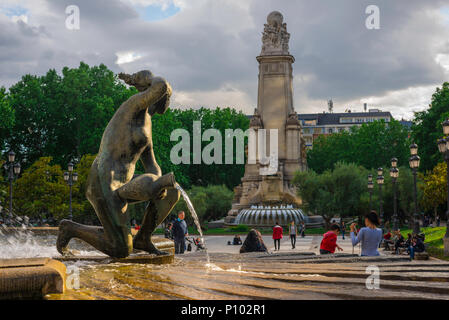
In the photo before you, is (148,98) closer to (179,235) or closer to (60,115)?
(179,235)

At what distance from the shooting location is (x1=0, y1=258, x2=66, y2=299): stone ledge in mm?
→ 3953

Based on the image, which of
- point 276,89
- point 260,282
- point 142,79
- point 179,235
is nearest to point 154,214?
point 142,79

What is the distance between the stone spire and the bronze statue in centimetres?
3717

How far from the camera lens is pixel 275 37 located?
43500 mm

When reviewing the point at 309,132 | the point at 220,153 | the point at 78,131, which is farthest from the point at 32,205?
the point at 309,132

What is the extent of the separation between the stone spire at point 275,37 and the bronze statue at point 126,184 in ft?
122

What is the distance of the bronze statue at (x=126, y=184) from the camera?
654 centimetres

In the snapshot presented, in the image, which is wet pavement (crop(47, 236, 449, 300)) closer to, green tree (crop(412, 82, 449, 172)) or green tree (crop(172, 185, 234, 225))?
green tree (crop(172, 185, 234, 225))

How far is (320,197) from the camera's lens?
37219mm

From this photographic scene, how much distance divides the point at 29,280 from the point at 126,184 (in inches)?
102
